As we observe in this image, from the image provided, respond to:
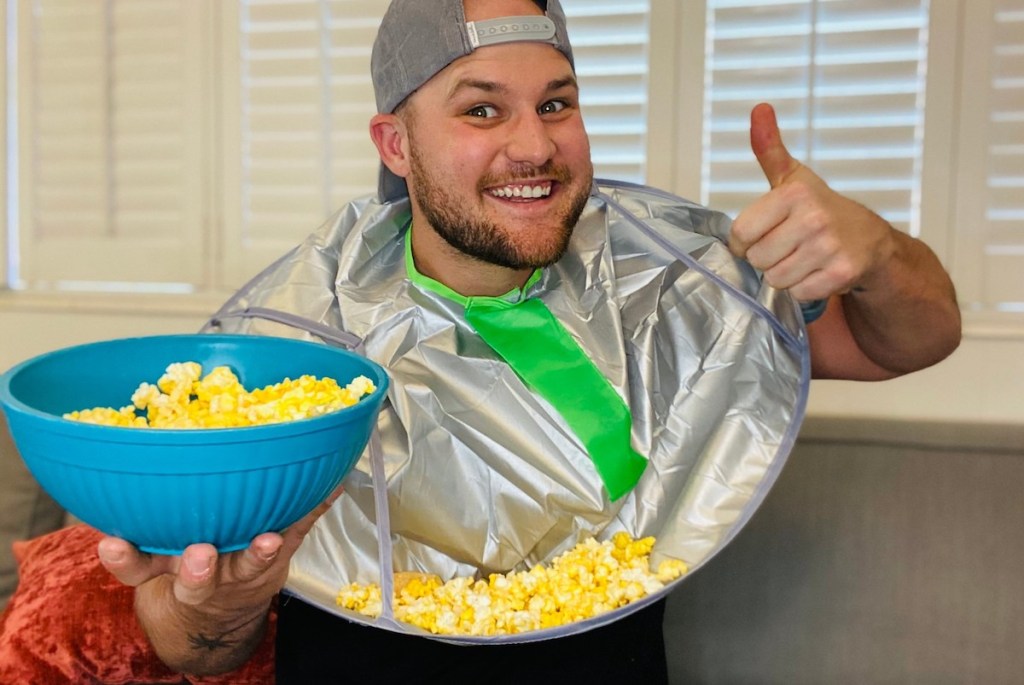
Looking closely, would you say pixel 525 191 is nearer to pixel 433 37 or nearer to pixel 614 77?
pixel 433 37

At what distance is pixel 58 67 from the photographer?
232cm

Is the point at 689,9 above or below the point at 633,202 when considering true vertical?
above

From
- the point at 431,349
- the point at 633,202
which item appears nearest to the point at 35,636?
the point at 431,349

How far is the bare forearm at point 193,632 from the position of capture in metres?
1.30

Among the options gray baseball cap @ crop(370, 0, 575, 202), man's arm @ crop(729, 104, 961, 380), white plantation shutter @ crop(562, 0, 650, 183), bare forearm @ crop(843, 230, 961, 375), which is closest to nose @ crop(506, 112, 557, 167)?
gray baseball cap @ crop(370, 0, 575, 202)

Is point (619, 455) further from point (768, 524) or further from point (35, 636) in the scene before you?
point (35, 636)

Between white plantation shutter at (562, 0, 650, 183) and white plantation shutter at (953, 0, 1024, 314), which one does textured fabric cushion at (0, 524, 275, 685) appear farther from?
white plantation shutter at (953, 0, 1024, 314)

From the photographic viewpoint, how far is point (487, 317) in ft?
4.78

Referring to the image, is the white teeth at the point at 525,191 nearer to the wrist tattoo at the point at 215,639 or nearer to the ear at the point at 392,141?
the ear at the point at 392,141

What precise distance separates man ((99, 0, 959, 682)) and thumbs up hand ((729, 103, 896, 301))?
0.36 ft

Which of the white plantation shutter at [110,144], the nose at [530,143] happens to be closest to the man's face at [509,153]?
the nose at [530,143]

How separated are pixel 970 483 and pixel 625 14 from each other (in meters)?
1.02

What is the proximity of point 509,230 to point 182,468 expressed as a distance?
2.17 ft

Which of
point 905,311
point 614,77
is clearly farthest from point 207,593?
point 614,77
